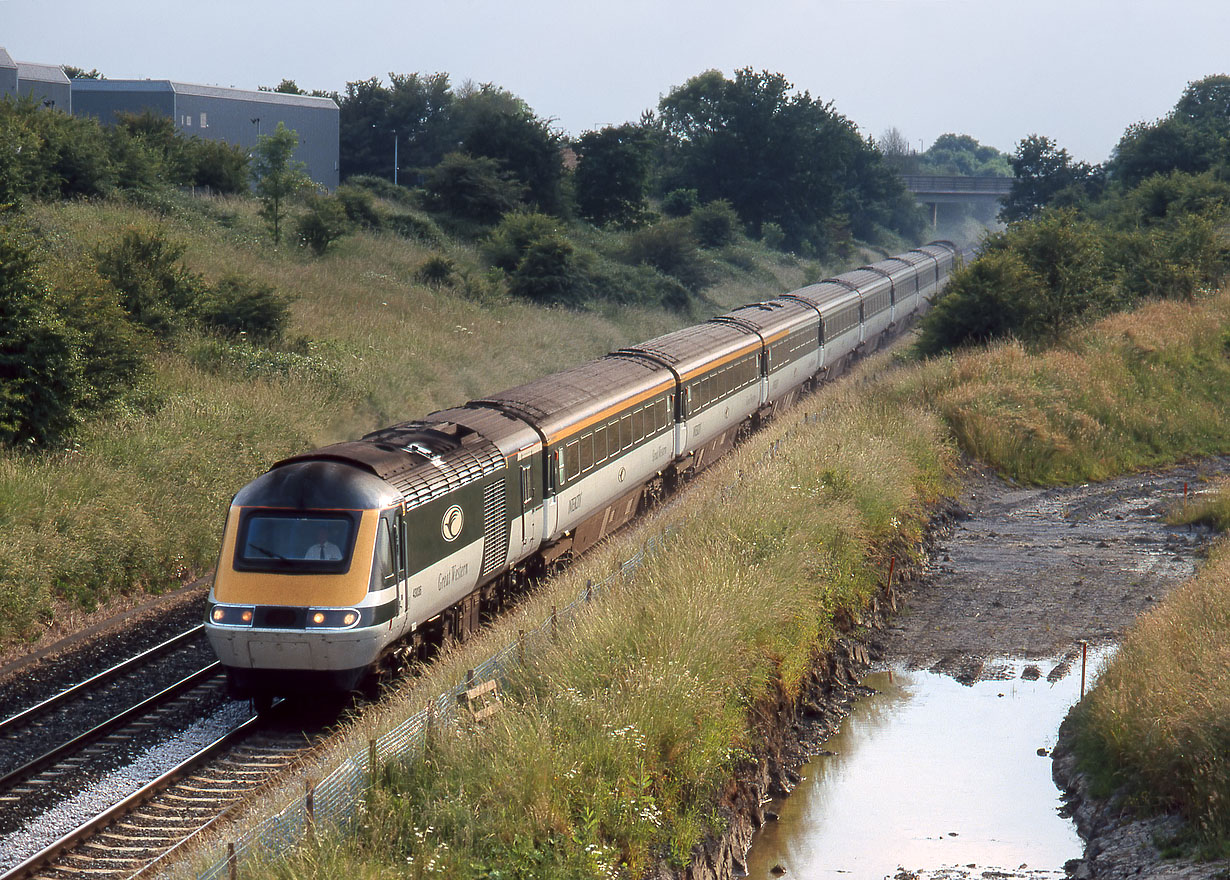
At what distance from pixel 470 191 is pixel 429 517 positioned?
39.3m

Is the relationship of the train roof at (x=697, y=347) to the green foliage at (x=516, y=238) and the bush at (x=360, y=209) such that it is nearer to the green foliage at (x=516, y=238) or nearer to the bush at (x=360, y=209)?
the green foliage at (x=516, y=238)

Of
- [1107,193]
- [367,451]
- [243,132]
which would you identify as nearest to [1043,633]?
[367,451]

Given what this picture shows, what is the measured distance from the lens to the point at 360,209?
Result: 43.7m

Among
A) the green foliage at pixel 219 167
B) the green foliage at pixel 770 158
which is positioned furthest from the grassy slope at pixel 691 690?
the green foliage at pixel 770 158

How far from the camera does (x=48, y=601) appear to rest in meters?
14.5

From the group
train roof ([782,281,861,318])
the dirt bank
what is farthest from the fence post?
train roof ([782,281,861,318])

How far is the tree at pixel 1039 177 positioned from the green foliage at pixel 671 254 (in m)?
31.5

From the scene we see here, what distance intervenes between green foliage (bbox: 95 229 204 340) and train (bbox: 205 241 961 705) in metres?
9.57

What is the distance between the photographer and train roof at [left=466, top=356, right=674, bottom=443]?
16.4 metres

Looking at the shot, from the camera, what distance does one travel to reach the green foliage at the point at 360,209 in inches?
1704

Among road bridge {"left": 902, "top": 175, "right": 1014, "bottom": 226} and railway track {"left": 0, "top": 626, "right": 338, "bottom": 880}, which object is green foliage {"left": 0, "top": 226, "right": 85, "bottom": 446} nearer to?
railway track {"left": 0, "top": 626, "right": 338, "bottom": 880}

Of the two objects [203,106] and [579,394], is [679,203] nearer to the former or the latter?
[203,106]

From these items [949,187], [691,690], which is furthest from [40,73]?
[949,187]

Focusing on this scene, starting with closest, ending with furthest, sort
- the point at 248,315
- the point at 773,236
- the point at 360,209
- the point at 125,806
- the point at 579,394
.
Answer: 1. the point at 125,806
2. the point at 579,394
3. the point at 248,315
4. the point at 360,209
5. the point at 773,236
